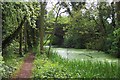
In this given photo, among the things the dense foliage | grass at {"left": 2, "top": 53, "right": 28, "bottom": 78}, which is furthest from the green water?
grass at {"left": 2, "top": 53, "right": 28, "bottom": 78}

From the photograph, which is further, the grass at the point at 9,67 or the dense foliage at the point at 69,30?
the dense foliage at the point at 69,30

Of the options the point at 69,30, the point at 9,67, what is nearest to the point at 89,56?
the point at 9,67

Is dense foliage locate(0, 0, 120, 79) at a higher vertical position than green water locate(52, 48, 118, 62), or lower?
higher

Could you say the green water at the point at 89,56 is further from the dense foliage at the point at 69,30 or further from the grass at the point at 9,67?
the grass at the point at 9,67

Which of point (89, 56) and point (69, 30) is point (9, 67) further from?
point (69, 30)

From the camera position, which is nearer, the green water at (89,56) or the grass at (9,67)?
the grass at (9,67)

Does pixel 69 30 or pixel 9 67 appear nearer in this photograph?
pixel 9 67

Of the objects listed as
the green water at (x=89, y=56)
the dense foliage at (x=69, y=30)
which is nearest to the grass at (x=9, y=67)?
the dense foliage at (x=69, y=30)

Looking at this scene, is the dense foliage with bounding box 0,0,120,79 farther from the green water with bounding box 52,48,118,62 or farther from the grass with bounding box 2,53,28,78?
the green water with bounding box 52,48,118,62

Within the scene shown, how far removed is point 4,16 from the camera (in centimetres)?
599

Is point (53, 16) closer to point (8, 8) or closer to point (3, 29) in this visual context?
point (3, 29)

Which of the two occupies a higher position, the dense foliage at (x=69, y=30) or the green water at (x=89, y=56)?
the dense foliage at (x=69, y=30)

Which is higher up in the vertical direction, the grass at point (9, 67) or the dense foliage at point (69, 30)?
the dense foliage at point (69, 30)

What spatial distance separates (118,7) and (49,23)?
19.8ft
